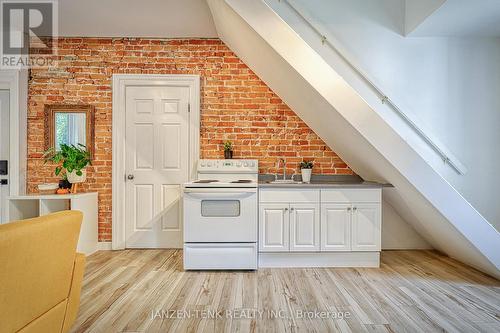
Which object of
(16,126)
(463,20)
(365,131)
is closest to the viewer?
(365,131)

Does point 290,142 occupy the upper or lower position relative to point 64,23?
lower

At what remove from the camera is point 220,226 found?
3.04 m

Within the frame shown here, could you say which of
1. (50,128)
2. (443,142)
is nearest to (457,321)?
(443,142)

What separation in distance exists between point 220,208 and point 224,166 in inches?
31.7

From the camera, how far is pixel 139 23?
11.5ft

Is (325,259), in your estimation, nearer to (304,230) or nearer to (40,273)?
(304,230)

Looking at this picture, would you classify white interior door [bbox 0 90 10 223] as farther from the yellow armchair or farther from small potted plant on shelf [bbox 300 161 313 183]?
small potted plant on shelf [bbox 300 161 313 183]

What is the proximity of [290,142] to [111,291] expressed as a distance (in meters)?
2.58

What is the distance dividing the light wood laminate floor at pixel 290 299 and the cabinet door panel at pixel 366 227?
253 millimetres

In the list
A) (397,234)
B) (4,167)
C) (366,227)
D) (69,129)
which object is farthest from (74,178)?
(397,234)

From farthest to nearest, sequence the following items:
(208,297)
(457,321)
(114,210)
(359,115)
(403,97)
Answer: (114,210) < (403,97) < (359,115) < (208,297) < (457,321)

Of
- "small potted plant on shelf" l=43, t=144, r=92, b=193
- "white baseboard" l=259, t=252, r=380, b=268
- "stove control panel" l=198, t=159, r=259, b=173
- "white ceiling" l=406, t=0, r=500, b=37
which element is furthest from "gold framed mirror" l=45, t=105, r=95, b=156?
"white ceiling" l=406, t=0, r=500, b=37

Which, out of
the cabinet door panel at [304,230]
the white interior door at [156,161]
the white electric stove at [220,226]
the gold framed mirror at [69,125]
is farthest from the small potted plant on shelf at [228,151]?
the gold framed mirror at [69,125]

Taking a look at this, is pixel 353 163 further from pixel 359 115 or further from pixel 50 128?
pixel 50 128
